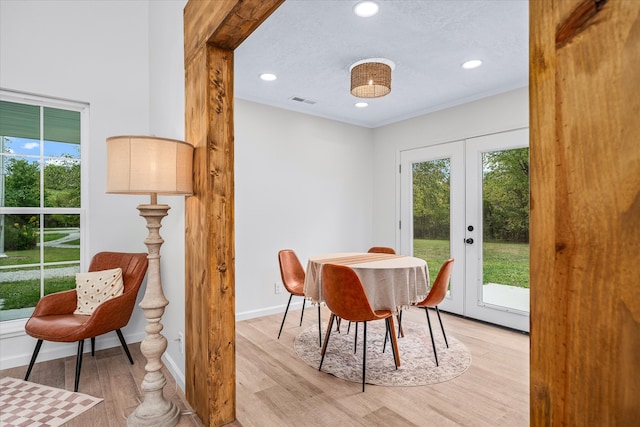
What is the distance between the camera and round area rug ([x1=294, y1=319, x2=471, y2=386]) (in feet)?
8.57

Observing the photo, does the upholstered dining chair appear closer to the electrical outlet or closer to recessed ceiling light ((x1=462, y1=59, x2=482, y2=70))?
the electrical outlet

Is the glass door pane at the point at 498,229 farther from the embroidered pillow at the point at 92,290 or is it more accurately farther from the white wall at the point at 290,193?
the embroidered pillow at the point at 92,290

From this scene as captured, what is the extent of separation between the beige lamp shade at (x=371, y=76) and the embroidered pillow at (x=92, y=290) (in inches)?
105

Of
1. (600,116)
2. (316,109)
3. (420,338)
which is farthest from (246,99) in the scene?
(600,116)

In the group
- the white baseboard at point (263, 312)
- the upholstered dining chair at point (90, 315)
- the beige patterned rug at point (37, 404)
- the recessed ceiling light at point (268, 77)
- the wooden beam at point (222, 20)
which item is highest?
the recessed ceiling light at point (268, 77)

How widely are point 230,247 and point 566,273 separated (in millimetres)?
1748

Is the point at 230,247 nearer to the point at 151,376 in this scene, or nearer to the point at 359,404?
the point at 151,376

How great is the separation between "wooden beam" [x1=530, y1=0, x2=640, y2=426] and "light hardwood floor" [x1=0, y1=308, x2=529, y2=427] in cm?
177

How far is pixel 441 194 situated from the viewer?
4457 millimetres

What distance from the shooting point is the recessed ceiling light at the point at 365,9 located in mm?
2246

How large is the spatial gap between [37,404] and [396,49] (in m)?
3.67

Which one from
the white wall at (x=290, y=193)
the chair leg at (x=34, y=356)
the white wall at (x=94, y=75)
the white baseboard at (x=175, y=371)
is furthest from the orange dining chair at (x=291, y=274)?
the chair leg at (x=34, y=356)

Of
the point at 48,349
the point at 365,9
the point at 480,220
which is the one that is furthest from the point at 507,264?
the point at 48,349

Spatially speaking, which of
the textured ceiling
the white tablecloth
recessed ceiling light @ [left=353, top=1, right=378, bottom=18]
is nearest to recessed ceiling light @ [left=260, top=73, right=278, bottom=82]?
the textured ceiling
